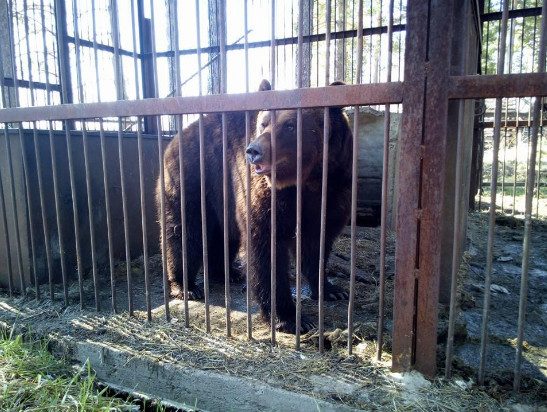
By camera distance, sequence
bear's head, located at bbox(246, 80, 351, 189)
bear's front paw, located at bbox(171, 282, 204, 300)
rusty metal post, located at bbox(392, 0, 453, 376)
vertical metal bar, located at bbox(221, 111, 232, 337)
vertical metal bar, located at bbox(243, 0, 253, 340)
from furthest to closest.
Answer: bear's front paw, located at bbox(171, 282, 204, 300) → bear's head, located at bbox(246, 80, 351, 189) → vertical metal bar, located at bbox(221, 111, 232, 337) → vertical metal bar, located at bbox(243, 0, 253, 340) → rusty metal post, located at bbox(392, 0, 453, 376)

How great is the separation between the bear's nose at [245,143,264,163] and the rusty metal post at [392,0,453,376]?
1.02 metres

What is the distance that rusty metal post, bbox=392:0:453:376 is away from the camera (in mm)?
2197

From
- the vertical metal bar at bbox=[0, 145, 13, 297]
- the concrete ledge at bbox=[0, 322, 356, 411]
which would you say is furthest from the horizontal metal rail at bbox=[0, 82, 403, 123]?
the concrete ledge at bbox=[0, 322, 356, 411]

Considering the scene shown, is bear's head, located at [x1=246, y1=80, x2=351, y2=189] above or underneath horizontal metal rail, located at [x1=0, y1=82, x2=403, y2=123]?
underneath

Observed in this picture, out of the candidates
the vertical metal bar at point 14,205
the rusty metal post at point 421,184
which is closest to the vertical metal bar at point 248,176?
the rusty metal post at point 421,184

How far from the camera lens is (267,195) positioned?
326cm

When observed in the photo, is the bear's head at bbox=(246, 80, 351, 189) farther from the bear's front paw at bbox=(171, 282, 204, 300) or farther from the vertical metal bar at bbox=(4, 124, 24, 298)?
the vertical metal bar at bbox=(4, 124, 24, 298)

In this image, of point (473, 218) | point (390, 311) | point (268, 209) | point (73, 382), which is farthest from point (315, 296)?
point (473, 218)

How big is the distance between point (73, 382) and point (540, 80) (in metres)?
3.24

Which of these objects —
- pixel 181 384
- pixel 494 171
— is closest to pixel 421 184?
pixel 494 171

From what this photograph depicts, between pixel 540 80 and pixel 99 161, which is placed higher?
pixel 540 80

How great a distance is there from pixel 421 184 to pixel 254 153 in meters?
1.19

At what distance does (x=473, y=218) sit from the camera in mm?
7891

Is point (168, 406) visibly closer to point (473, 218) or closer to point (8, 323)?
point (8, 323)
